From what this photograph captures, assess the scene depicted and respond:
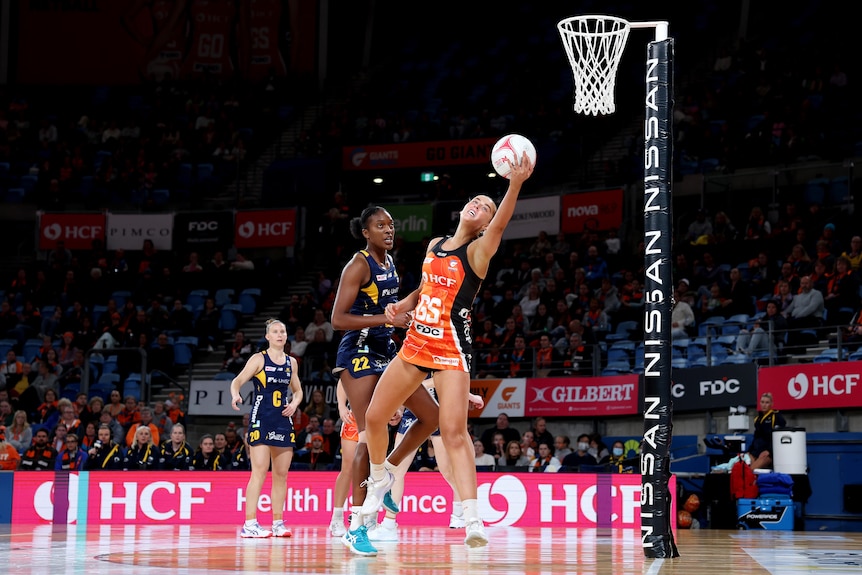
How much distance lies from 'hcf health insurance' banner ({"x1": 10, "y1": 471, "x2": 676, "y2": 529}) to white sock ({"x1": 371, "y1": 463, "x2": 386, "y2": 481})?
7612 millimetres

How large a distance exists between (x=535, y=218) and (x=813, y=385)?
38.8 ft

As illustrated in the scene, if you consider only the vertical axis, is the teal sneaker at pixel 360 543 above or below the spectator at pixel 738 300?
below

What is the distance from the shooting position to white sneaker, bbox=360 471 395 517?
322 inches

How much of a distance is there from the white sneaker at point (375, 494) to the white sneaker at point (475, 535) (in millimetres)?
952

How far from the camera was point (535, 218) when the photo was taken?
1120 inches

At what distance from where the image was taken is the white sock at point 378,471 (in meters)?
8.29

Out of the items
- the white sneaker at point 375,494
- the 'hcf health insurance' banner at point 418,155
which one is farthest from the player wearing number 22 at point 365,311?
the 'hcf health insurance' banner at point 418,155

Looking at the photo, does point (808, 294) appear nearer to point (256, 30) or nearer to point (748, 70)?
point (748, 70)

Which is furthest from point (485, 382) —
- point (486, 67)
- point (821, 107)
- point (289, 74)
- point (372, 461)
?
point (289, 74)

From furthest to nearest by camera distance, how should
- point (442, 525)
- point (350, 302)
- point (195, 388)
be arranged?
point (195, 388), point (442, 525), point (350, 302)

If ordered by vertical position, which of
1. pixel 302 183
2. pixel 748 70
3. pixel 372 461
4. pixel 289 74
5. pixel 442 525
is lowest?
pixel 442 525

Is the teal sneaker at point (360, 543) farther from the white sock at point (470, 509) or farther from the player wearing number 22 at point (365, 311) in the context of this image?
the player wearing number 22 at point (365, 311)

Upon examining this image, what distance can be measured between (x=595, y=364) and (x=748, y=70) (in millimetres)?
12457

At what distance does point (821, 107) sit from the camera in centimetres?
2611
